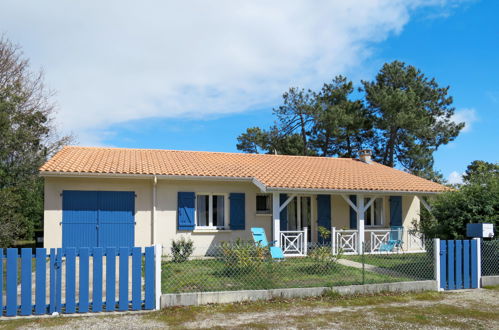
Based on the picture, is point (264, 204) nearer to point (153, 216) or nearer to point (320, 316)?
point (153, 216)

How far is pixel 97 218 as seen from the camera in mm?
12281

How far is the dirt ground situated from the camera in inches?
234

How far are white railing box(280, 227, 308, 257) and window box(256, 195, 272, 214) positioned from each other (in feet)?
3.80

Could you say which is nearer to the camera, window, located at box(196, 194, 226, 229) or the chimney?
window, located at box(196, 194, 226, 229)

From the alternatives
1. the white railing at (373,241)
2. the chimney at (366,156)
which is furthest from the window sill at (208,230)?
the chimney at (366,156)

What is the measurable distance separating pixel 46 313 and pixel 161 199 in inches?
265

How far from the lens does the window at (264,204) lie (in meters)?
14.2

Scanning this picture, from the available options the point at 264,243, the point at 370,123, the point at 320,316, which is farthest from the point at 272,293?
the point at 370,123

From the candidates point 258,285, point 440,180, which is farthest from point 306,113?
point 258,285

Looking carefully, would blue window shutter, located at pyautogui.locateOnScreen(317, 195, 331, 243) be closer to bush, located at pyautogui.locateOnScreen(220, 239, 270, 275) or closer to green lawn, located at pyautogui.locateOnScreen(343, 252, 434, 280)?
green lawn, located at pyautogui.locateOnScreen(343, 252, 434, 280)

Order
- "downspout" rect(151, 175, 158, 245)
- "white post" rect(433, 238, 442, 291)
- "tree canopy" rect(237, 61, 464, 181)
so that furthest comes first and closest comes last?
"tree canopy" rect(237, 61, 464, 181) → "downspout" rect(151, 175, 158, 245) → "white post" rect(433, 238, 442, 291)

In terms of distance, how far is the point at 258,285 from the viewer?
779 centimetres

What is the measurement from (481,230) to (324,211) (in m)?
6.39

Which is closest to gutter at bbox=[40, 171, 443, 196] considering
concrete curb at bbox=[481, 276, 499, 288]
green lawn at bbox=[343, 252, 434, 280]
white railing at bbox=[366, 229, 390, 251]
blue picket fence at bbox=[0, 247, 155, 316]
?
white railing at bbox=[366, 229, 390, 251]
